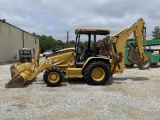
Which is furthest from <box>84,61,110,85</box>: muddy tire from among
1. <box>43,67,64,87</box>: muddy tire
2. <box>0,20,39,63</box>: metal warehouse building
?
<box>0,20,39,63</box>: metal warehouse building

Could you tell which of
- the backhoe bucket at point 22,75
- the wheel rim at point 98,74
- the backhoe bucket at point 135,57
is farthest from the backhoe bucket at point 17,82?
the backhoe bucket at point 135,57

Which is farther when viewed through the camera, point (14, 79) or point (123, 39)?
point (123, 39)

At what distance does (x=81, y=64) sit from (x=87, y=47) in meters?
0.93

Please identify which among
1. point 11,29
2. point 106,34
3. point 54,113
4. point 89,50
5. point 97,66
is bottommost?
point 54,113

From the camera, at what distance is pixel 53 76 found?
1105 cm

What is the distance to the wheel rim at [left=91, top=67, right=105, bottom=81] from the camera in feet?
37.6

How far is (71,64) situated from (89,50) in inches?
43.0

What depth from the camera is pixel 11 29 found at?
3712 cm

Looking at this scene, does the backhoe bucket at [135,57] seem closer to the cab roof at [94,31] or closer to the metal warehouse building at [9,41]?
the cab roof at [94,31]

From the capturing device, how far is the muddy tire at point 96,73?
37.2 feet

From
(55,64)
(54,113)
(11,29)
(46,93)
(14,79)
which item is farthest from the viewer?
(11,29)

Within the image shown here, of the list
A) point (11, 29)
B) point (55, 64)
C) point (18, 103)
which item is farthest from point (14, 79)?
point (11, 29)

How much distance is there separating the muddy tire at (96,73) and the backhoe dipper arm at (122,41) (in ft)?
2.40

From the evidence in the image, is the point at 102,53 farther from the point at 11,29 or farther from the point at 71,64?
the point at 11,29
